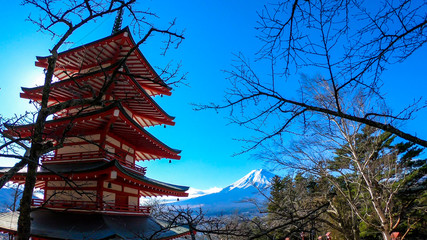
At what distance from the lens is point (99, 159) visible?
966 cm

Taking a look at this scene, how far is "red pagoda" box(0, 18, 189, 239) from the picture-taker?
796cm

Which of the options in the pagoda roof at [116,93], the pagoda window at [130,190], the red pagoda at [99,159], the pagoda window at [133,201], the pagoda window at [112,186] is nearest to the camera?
the red pagoda at [99,159]

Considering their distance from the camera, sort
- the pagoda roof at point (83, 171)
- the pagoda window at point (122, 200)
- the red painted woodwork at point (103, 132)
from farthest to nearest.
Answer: the pagoda window at point (122, 200)
the red painted woodwork at point (103, 132)
the pagoda roof at point (83, 171)

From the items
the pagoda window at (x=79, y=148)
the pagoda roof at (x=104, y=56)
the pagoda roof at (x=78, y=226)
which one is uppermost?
the pagoda roof at (x=104, y=56)

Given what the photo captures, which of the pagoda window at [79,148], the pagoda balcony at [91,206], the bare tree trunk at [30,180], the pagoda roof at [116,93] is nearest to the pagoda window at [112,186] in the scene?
the pagoda balcony at [91,206]

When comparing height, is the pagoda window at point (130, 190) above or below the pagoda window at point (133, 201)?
above

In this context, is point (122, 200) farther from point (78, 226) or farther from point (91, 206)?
point (78, 226)

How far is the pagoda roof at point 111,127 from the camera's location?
8906mm

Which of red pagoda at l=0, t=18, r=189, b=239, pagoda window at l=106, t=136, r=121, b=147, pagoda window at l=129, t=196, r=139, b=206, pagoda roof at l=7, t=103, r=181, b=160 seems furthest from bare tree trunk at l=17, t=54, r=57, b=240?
pagoda window at l=129, t=196, r=139, b=206

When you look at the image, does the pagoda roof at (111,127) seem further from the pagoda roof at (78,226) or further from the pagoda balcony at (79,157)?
the pagoda roof at (78,226)

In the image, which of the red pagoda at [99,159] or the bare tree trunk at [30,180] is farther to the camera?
the red pagoda at [99,159]

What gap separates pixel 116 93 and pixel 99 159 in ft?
10.3

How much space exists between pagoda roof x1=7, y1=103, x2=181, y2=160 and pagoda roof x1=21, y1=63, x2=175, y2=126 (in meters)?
0.58

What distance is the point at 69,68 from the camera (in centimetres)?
1162
